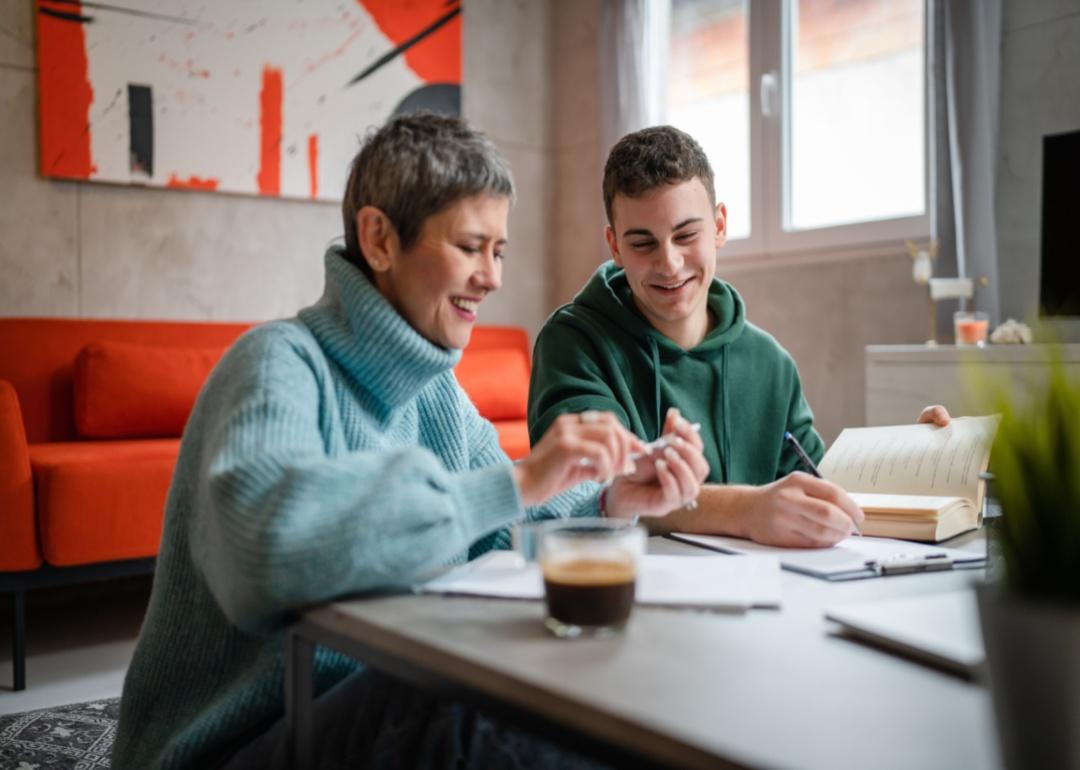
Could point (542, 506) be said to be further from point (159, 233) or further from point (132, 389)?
point (159, 233)

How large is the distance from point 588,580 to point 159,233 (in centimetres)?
342

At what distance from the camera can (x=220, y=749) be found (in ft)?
3.05

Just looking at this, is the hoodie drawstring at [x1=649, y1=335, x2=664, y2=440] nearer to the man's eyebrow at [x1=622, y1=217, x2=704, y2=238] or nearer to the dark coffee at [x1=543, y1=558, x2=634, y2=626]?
the man's eyebrow at [x1=622, y1=217, x2=704, y2=238]

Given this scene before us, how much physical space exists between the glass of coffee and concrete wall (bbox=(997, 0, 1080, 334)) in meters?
2.70

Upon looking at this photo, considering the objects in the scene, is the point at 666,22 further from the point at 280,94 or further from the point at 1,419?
the point at 1,419

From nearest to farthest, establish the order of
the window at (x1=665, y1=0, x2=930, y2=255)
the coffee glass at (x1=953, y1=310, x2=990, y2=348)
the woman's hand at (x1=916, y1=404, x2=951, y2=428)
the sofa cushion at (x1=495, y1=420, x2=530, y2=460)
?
the woman's hand at (x1=916, y1=404, x2=951, y2=428), the coffee glass at (x1=953, y1=310, x2=990, y2=348), the sofa cushion at (x1=495, y1=420, x2=530, y2=460), the window at (x1=665, y1=0, x2=930, y2=255)

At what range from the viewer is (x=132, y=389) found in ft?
10.3

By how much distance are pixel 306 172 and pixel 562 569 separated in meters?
3.59

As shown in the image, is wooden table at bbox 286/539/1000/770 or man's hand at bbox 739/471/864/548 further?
man's hand at bbox 739/471/864/548

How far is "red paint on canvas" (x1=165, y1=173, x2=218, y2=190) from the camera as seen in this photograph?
3713mm

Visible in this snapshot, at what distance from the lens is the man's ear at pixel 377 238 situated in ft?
3.57

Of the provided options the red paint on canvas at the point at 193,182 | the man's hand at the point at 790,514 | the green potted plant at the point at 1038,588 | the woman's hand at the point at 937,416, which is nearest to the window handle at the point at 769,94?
the red paint on canvas at the point at 193,182

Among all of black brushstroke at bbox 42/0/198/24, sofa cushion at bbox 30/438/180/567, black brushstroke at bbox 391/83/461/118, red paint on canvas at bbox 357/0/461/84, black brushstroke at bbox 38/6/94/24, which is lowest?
sofa cushion at bbox 30/438/180/567

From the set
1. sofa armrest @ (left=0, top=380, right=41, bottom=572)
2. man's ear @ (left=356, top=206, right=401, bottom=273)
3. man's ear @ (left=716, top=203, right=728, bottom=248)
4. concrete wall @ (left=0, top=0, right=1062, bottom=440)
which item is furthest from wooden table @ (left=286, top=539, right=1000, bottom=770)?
concrete wall @ (left=0, top=0, right=1062, bottom=440)
